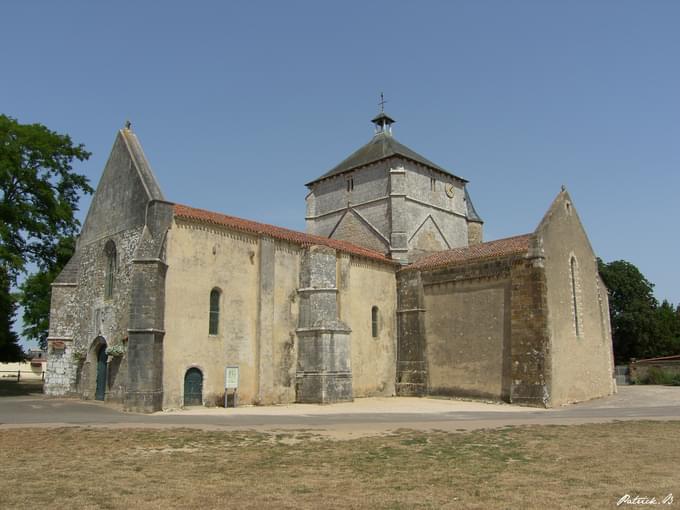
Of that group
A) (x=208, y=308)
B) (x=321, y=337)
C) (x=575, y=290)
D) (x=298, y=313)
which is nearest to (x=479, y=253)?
(x=575, y=290)

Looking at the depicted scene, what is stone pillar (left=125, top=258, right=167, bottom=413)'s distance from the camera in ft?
64.3

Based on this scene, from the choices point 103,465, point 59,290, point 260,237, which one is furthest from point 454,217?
point 103,465

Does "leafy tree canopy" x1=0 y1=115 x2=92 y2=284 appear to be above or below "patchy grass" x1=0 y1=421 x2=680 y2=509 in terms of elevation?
above

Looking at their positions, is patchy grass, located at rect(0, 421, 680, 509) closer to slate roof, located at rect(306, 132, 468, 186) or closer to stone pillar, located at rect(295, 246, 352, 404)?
stone pillar, located at rect(295, 246, 352, 404)

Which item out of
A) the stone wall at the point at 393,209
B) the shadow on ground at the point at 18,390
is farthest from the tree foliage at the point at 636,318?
the shadow on ground at the point at 18,390

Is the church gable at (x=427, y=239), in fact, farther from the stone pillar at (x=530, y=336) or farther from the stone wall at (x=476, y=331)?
the stone pillar at (x=530, y=336)

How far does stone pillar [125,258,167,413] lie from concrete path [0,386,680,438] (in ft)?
2.44

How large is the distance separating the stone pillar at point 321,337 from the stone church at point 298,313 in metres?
0.06

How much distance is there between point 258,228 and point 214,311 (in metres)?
4.45

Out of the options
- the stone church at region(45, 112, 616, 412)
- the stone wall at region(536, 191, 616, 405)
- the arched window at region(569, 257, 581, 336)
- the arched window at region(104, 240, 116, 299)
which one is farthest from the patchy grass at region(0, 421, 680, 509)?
the arched window at region(569, 257, 581, 336)

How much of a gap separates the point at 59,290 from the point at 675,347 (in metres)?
51.6

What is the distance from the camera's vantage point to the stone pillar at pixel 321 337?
24.4 m

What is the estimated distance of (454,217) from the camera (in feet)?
121

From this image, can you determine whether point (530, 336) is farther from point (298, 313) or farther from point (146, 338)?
point (146, 338)
